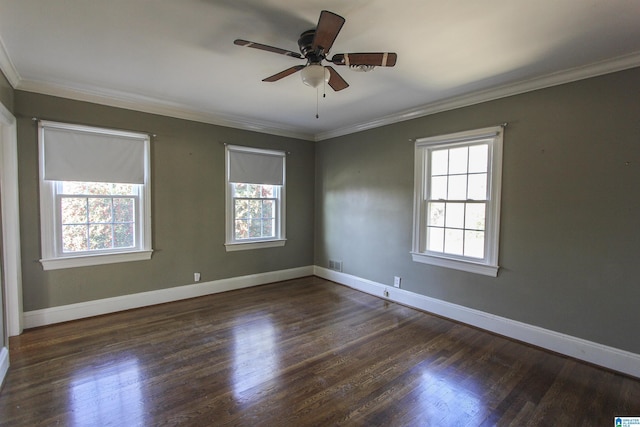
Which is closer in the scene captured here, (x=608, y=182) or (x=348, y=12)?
(x=348, y=12)

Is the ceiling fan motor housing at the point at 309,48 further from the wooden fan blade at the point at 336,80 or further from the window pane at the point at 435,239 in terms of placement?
the window pane at the point at 435,239

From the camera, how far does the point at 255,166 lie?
4742 mm

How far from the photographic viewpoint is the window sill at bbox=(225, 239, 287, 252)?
4.56m

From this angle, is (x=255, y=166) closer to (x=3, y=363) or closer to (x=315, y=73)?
(x=315, y=73)

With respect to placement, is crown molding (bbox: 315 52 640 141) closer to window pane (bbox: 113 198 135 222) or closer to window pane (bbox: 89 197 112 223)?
window pane (bbox: 113 198 135 222)

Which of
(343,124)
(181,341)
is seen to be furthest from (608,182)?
(181,341)

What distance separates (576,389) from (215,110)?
15.7 ft

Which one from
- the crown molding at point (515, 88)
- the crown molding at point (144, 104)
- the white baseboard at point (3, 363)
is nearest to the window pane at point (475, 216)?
the crown molding at point (515, 88)

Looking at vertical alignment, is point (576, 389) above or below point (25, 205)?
below

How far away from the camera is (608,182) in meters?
2.54

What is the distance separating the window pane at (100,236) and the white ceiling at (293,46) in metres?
1.48

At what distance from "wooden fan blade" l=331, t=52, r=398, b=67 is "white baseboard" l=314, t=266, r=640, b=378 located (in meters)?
2.85

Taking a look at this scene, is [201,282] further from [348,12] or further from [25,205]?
[348,12]

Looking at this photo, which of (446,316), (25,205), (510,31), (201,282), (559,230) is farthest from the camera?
(201,282)
